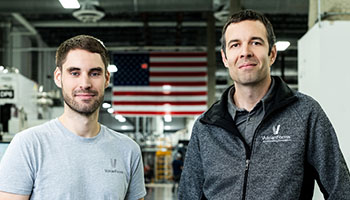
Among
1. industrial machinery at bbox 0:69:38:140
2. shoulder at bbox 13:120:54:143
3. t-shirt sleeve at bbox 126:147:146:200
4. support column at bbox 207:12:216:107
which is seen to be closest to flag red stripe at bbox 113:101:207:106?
support column at bbox 207:12:216:107

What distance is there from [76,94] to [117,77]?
1073 centimetres

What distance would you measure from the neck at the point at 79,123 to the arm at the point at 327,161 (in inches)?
38.3

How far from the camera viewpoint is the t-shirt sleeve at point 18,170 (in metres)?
2.03

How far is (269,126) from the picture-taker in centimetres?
211

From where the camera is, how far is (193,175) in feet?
7.61

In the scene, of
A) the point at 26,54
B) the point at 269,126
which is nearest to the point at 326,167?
the point at 269,126

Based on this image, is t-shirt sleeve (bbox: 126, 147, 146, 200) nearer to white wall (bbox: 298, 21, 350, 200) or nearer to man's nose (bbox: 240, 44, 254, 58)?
man's nose (bbox: 240, 44, 254, 58)

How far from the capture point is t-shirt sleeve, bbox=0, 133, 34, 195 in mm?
2031

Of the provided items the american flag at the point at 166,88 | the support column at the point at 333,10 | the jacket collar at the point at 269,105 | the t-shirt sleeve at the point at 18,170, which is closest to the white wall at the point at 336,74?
the support column at the point at 333,10

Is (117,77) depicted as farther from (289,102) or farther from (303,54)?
(289,102)

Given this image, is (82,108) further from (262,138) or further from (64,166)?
(262,138)

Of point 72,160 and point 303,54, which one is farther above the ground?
point 303,54

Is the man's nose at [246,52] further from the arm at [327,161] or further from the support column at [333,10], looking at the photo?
the support column at [333,10]

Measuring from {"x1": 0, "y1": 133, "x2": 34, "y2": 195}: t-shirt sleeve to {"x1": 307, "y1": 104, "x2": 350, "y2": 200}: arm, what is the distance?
1182 millimetres
